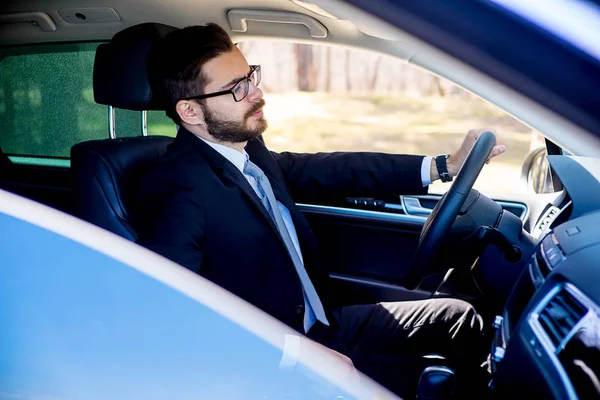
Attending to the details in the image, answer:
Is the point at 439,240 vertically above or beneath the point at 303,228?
above

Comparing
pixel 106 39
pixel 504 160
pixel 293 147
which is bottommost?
pixel 293 147

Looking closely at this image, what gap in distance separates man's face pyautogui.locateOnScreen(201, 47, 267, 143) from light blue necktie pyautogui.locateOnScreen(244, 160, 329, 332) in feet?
0.38

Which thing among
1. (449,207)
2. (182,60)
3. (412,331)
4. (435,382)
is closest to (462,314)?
(412,331)

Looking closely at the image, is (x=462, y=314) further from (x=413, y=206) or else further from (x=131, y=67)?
(x=131, y=67)

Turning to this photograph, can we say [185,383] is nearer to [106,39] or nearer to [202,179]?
[202,179]

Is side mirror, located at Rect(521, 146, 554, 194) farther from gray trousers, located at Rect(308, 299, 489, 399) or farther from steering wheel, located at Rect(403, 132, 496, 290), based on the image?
steering wheel, located at Rect(403, 132, 496, 290)

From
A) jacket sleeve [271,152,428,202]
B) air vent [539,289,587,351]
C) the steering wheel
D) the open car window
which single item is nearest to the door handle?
the open car window

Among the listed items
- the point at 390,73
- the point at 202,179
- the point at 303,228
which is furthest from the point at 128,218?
the point at 390,73

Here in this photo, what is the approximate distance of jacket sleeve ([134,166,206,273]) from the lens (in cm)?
162

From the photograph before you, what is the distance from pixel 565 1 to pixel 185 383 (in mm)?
659

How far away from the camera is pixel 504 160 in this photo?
2.82 metres

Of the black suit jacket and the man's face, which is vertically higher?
the man's face

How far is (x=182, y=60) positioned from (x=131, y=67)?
0.20 metres

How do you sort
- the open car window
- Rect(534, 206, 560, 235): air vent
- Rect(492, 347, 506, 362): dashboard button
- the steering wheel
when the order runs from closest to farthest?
Rect(492, 347, 506, 362): dashboard button → the steering wheel → Rect(534, 206, 560, 235): air vent → the open car window
